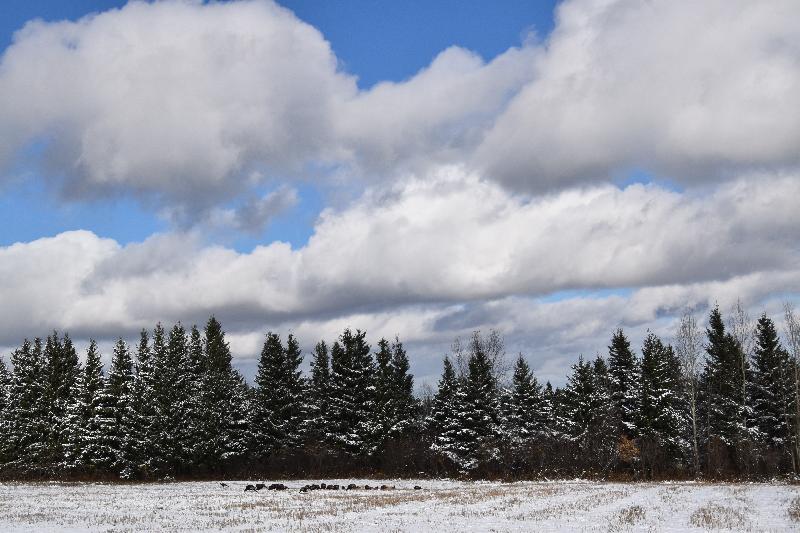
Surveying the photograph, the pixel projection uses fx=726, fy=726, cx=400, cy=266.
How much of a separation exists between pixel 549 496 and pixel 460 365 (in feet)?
204

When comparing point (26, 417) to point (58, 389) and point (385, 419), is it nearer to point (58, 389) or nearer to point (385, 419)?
point (58, 389)

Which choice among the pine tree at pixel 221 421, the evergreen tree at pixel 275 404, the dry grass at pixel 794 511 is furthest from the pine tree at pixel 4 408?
the dry grass at pixel 794 511

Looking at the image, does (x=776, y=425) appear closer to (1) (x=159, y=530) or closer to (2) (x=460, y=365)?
(2) (x=460, y=365)

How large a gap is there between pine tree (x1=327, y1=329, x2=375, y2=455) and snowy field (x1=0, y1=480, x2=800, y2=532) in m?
29.5

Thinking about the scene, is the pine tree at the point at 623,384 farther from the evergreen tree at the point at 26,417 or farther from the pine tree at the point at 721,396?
the evergreen tree at the point at 26,417

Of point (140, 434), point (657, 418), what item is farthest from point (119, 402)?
point (657, 418)

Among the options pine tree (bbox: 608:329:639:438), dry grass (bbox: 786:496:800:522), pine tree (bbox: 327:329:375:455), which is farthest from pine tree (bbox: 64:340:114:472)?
dry grass (bbox: 786:496:800:522)

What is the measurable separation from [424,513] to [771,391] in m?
48.0

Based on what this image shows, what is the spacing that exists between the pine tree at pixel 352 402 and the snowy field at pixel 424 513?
29.5 meters

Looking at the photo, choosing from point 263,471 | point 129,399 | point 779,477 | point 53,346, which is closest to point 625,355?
point 779,477

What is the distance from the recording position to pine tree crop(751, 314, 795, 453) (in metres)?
62.8

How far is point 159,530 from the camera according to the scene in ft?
76.2

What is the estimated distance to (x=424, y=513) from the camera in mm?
28406

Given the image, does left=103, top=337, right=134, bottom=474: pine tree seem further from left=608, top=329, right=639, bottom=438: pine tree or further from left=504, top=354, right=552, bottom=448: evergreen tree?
left=608, top=329, right=639, bottom=438: pine tree
